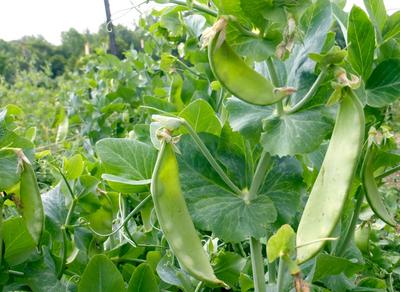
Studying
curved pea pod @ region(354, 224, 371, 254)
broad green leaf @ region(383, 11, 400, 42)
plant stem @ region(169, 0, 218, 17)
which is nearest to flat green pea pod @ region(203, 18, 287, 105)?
plant stem @ region(169, 0, 218, 17)

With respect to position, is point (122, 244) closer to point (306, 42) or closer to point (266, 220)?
point (266, 220)

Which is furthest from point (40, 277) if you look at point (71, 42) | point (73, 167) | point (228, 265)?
point (71, 42)

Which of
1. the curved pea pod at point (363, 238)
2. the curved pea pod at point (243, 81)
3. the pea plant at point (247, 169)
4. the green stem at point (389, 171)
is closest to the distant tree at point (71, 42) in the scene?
the curved pea pod at point (363, 238)

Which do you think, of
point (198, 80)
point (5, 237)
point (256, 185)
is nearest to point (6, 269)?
point (5, 237)

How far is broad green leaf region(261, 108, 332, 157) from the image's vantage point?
0.53m

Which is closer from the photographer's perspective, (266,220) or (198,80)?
(266,220)

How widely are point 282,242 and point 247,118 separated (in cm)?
19

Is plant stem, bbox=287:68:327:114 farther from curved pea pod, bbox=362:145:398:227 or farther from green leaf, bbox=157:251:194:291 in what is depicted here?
green leaf, bbox=157:251:194:291

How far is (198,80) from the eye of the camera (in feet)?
4.05

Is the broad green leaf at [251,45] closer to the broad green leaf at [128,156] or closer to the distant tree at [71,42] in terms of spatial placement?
the broad green leaf at [128,156]

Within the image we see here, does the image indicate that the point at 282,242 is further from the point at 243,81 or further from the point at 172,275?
the point at 172,275

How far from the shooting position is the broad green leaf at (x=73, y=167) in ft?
2.55

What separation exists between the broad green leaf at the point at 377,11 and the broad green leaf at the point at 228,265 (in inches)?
16.3

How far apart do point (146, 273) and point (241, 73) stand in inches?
11.6
